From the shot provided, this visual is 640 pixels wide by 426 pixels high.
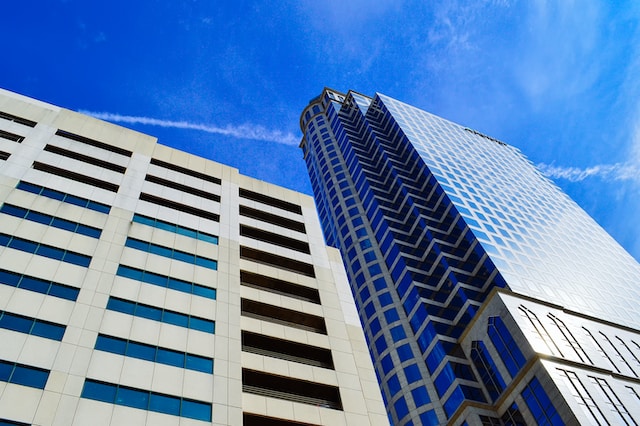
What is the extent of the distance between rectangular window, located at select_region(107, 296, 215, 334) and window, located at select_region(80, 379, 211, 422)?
17.7 feet

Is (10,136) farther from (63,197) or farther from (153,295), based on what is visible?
(153,295)

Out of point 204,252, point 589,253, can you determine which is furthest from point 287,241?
point 589,253

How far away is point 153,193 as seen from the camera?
43531mm

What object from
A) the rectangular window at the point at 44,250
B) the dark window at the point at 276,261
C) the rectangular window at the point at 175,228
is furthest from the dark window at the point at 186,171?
the rectangular window at the point at 44,250

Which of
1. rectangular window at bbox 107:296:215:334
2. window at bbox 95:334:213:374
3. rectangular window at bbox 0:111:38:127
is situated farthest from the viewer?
rectangular window at bbox 0:111:38:127

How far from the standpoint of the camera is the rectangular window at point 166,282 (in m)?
34.2

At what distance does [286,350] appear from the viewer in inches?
1406

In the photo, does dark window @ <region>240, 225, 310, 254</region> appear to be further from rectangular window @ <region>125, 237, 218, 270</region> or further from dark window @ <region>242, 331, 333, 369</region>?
dark window @ <region>242, 331, 333, 369</region>

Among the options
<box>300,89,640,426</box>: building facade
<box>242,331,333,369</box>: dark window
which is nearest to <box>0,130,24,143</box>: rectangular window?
<box>242,331,333,369</box>: dark window

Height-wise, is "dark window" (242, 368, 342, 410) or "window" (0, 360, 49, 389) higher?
"dark window" (242, 368, 342, 410)

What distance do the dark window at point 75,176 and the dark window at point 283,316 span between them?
14.8 meters

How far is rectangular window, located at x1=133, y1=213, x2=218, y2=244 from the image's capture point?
130 feet

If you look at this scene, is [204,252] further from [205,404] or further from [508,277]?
[508,277]

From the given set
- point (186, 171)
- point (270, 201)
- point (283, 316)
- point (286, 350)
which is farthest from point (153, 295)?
point (270, 201)
